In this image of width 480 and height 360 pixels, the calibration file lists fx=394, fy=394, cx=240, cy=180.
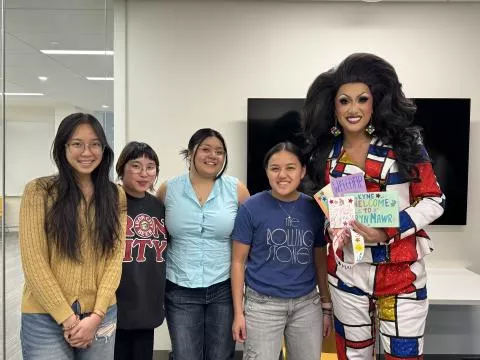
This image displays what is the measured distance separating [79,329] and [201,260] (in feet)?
1.83

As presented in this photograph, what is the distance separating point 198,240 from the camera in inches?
70.3

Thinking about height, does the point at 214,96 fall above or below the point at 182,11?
below

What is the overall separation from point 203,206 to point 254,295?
0.46 meters

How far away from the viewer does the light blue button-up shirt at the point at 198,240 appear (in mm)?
1774

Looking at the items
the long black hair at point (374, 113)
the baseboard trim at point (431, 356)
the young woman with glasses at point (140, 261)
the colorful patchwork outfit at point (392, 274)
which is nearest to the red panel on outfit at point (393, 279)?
the colorful patchwork outfit at point (392, 274)

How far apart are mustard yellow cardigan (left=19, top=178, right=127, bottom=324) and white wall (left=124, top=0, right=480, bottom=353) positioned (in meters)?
1.71

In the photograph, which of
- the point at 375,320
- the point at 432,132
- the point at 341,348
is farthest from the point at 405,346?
the point at 432,132

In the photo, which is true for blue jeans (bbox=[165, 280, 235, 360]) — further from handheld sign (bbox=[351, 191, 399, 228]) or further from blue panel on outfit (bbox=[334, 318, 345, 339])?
handheld sign (bbox=[351, 191, 399, 228])

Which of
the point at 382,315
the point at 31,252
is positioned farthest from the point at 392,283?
the point at 31,252

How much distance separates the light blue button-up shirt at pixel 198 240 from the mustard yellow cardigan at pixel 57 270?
284 millimetres

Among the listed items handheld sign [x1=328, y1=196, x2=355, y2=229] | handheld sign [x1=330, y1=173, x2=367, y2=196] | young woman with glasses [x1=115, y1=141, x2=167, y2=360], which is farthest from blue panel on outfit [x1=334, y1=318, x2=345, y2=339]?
young woman with glasses [x1=115, y1=141, x2=167, y2=360]

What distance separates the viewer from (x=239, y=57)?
10.3 feet

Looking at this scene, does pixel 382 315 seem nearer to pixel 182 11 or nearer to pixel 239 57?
pixel 239 57

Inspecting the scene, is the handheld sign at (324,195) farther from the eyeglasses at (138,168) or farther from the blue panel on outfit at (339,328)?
the eyeglasses at (138,168)
